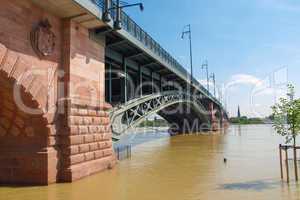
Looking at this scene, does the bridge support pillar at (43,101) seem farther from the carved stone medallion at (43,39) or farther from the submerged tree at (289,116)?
the submerged tree at (289,116)

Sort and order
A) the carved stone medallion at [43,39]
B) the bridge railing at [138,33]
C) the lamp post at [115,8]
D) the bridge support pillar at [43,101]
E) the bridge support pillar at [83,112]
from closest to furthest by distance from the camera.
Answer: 1. the bridge support pillar at [43,101]
2. the carved stone medallion at [43,39]
3. the bridge support pillar at [83,112]
4. the lamp post at [115,8]
5. the bridge railing at [138,33]

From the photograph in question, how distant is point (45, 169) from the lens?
12711 mm

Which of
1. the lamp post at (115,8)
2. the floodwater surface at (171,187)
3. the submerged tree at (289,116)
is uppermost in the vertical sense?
the lamp post at (115,8)

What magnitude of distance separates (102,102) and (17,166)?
512cm

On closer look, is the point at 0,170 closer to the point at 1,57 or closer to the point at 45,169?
the point at 45,169

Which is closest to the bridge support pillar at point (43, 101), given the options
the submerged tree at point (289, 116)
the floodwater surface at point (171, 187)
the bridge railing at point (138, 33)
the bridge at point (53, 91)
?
the bridge at point (53, 91)

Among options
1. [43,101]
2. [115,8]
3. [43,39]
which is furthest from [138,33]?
[43,101]

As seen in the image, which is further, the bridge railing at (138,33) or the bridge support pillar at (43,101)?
the bridge railing at (138,33)

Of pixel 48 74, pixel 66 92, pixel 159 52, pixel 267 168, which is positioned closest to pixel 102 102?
pixel 66 92

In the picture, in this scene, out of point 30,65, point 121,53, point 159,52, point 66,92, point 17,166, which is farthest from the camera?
point 159,52

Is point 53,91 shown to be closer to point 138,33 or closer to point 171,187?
point 171,187

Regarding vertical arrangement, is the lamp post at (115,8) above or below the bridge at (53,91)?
above

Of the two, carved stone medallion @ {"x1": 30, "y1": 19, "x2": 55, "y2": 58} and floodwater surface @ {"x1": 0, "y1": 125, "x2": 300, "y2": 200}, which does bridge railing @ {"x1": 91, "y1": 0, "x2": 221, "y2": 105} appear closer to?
carved stone medallion @ {"x1": 30, "y1": 19, "x2": 55, "y2": 58}

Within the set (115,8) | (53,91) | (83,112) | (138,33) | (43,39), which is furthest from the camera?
(138,33)
